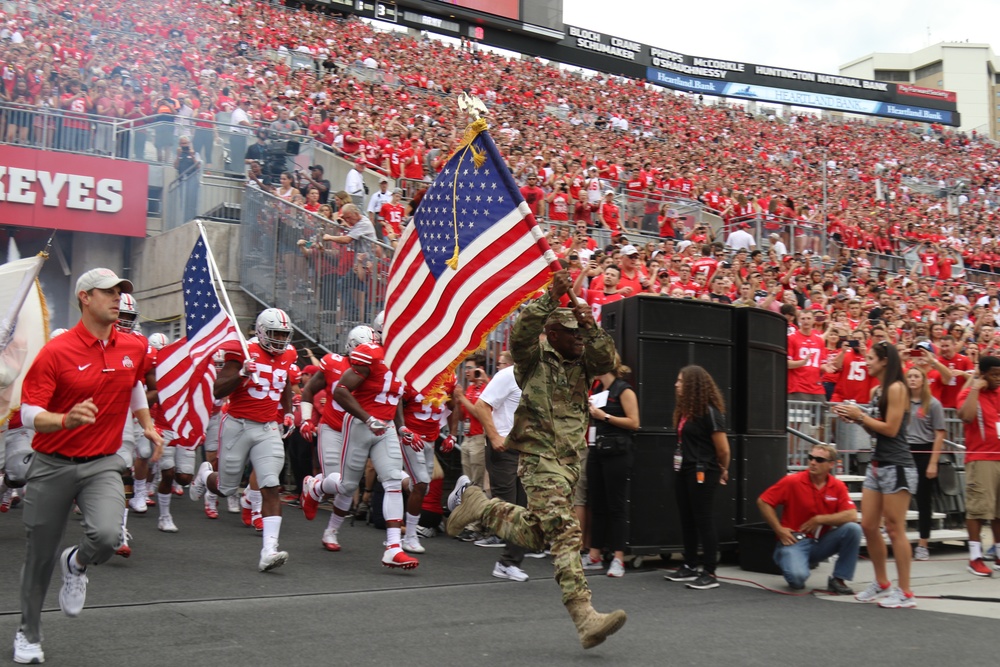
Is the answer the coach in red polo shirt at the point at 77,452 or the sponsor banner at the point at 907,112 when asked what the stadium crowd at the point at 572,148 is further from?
the sponsor banner at the point at 907,112

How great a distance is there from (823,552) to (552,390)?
3.49 metres

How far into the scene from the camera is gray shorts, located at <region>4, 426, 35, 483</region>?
10.2 m

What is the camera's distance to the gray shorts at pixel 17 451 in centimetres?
1019

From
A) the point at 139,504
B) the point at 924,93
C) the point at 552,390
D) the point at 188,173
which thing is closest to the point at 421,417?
A: the point at 139,504

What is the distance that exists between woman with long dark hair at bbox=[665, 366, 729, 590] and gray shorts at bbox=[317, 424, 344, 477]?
333 cm

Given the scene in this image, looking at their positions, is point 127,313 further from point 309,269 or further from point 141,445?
point 309,269

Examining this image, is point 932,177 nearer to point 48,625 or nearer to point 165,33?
point 165,33

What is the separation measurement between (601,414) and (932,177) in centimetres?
3893

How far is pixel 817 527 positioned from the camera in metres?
Result: 8.66

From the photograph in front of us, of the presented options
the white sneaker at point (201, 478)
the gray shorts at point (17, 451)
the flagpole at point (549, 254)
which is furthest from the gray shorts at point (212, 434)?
the flagpole at point (549, 254)

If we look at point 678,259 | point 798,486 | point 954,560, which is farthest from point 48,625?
point 678,259

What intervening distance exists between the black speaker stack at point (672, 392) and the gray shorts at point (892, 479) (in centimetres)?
188

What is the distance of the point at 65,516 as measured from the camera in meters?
5.84

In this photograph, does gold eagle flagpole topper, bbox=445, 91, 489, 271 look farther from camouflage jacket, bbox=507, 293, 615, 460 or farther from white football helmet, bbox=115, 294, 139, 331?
white football helmet, bbox=115, 294, 139, 331
